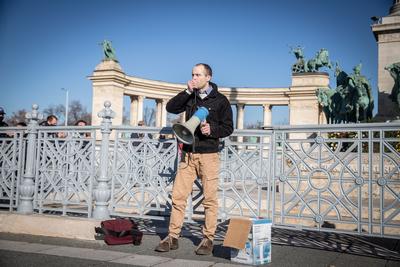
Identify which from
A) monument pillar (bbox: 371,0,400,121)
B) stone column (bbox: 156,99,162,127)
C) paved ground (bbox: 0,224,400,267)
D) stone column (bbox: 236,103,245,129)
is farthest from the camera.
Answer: stone column (bbox: 236,103,245,129)

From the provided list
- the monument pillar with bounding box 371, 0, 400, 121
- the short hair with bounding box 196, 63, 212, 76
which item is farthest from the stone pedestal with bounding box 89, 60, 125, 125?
the short hair with bounding box 196, 63, 212, 76

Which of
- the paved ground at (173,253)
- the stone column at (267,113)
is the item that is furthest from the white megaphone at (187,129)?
the stone column at (267,113)

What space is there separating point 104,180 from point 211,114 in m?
1.96

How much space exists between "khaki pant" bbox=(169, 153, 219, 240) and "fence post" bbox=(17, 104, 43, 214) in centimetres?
263

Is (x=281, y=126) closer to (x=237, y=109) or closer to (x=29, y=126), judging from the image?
(x=29, y=126)

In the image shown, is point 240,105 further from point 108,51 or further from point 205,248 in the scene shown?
point 205,248

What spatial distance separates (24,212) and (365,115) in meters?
18.6

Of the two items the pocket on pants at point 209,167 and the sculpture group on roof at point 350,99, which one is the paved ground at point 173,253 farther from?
the sculpture group on roof at point 350,99

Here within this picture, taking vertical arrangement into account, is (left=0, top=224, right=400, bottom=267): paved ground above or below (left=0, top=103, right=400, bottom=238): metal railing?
below

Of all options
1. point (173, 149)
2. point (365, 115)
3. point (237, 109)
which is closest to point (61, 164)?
point (173, 149)

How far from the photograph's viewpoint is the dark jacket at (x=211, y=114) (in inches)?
196

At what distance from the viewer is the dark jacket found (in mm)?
4977

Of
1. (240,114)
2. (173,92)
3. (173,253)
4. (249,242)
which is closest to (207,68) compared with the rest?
(249,242)

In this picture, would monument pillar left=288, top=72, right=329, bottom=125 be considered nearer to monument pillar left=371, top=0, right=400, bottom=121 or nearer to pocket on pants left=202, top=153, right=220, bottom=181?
monument pillar left=371, top=0, right=400, bottom=121
